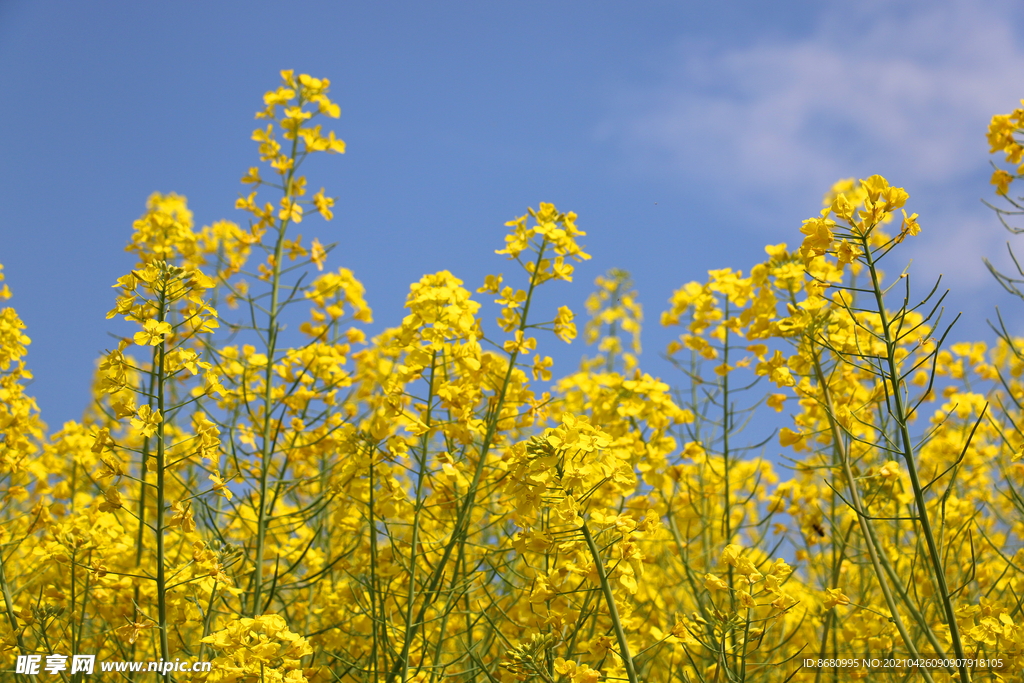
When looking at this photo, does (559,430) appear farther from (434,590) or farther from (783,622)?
(783,622)

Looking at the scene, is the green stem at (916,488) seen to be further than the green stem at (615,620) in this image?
Yes

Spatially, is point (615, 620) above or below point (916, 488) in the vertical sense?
below

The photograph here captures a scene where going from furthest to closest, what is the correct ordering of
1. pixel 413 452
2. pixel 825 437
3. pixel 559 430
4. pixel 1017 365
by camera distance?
pixel 1017 365, pixel 825 437, pixel 413 452, pixel 559 430

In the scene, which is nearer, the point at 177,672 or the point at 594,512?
the point at 594,512

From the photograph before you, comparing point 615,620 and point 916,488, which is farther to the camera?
point 916,488

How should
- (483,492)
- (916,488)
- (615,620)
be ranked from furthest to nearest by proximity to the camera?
1. (483,492)
2. (916,488)
3. (615,620)

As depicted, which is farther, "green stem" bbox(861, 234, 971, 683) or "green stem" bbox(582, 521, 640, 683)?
"green stem" bbox(861, 234, 971, 683)

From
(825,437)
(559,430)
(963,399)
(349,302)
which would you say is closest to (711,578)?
(559,430)

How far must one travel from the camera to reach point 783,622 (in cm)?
418

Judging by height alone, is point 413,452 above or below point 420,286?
below

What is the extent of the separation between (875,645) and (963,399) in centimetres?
190

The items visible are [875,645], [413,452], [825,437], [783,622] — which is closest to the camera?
[413,452]

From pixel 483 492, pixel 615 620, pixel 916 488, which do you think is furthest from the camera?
pixel 483 492

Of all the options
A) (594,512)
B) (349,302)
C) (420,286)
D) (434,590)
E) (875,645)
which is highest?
(349,302)
